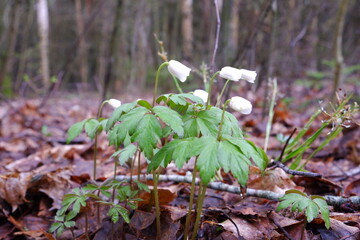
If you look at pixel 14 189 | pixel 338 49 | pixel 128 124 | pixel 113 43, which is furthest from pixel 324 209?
pixel 113 43

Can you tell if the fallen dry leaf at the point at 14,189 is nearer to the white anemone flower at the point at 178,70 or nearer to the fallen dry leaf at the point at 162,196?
the fallen dry leaf at the point at 162,196

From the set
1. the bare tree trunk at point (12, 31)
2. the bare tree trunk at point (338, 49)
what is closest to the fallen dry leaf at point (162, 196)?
the bare tree trunk at point (338, 49)

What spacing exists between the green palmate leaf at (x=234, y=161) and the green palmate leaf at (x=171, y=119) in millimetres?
144

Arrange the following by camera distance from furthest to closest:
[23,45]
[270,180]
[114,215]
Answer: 1. [23,45]
2. [270,180]
3. [114,215]

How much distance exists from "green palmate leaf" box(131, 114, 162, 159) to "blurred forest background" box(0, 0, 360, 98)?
1003mm

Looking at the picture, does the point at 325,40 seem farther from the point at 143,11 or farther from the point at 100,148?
the point at 100,148

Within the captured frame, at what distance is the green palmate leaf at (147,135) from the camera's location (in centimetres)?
99

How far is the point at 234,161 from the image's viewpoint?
92 centimetres

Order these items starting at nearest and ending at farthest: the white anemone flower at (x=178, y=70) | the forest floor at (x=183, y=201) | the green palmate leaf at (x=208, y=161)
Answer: the green palmate leaf at (x=208, y=161) < the white anemone flower at (x=178, y=70) < the forest floor at (x=183, y=201)

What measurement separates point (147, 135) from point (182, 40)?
7.62 metres

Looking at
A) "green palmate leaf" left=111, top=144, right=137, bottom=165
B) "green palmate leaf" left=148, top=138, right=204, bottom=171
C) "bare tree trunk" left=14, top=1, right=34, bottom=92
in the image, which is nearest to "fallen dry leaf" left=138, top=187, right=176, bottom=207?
"green palmate leaf" left=111, top=144, right=137, bottom=165

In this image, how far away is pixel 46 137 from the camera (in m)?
3.63

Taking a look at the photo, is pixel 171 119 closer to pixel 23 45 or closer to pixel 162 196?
pixel 162 196

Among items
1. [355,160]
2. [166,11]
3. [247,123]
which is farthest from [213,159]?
[166,11]
